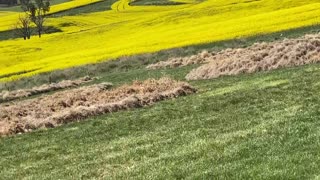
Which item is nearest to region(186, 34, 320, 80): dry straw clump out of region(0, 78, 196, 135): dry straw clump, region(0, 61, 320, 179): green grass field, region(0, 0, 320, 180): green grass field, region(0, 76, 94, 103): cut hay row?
region(0, 0, 320, 180): green grass field

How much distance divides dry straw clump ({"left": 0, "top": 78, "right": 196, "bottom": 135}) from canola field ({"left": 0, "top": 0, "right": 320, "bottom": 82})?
22519 mm

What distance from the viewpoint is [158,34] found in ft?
227

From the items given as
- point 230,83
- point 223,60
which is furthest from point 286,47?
point 230,83

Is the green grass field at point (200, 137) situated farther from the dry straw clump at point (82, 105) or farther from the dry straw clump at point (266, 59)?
the dry straw clump at point (266, 59)

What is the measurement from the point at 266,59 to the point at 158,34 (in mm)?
33940

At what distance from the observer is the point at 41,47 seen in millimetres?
80312

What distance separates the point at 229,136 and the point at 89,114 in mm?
11744

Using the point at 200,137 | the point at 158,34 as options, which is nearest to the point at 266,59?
the point at 200,137

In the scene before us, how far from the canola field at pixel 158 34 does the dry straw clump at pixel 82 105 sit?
2252 cm

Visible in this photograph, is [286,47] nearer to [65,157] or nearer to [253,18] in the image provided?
[65,157]

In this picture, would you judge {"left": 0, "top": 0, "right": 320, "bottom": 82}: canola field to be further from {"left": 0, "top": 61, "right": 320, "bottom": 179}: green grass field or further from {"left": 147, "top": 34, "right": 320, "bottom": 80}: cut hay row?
{"left": 0, "top": 61, "right": 320, "bottom": 179}: green grass field

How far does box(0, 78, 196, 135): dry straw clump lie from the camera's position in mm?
28625

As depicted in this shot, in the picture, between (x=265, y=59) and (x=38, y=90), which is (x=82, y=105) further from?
(x=38, y=90)

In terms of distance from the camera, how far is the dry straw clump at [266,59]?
116ft
